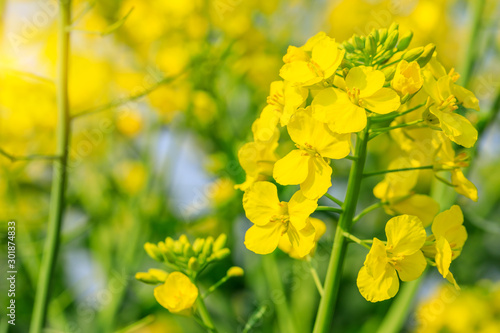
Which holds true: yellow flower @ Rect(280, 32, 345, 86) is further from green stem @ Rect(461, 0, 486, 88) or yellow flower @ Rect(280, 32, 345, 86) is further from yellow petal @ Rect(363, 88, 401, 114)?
green stem @ Rect(461, 0, 486, 88)

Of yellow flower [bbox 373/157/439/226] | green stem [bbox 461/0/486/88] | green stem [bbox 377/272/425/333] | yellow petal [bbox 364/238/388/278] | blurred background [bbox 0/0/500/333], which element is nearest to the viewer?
yellow petal [bbox 364/238/388/278]

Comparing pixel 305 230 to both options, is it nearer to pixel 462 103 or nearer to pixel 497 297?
pixel 462 103

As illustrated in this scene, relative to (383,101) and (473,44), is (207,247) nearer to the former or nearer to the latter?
(383,101)

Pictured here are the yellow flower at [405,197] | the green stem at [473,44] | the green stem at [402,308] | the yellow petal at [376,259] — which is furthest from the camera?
the green stem at [473,44]

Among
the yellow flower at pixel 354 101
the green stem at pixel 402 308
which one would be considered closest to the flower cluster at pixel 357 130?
the yellow flower at pixel 354 101

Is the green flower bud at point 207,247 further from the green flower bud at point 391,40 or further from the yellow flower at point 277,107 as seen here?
the green flower bud at point 391,40

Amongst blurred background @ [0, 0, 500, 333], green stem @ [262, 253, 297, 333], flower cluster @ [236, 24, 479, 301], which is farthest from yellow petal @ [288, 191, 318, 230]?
A: blurred background @ [0, 0, 500, 333]

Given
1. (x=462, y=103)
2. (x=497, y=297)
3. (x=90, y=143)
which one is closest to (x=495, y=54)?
(x=497, y=297)
